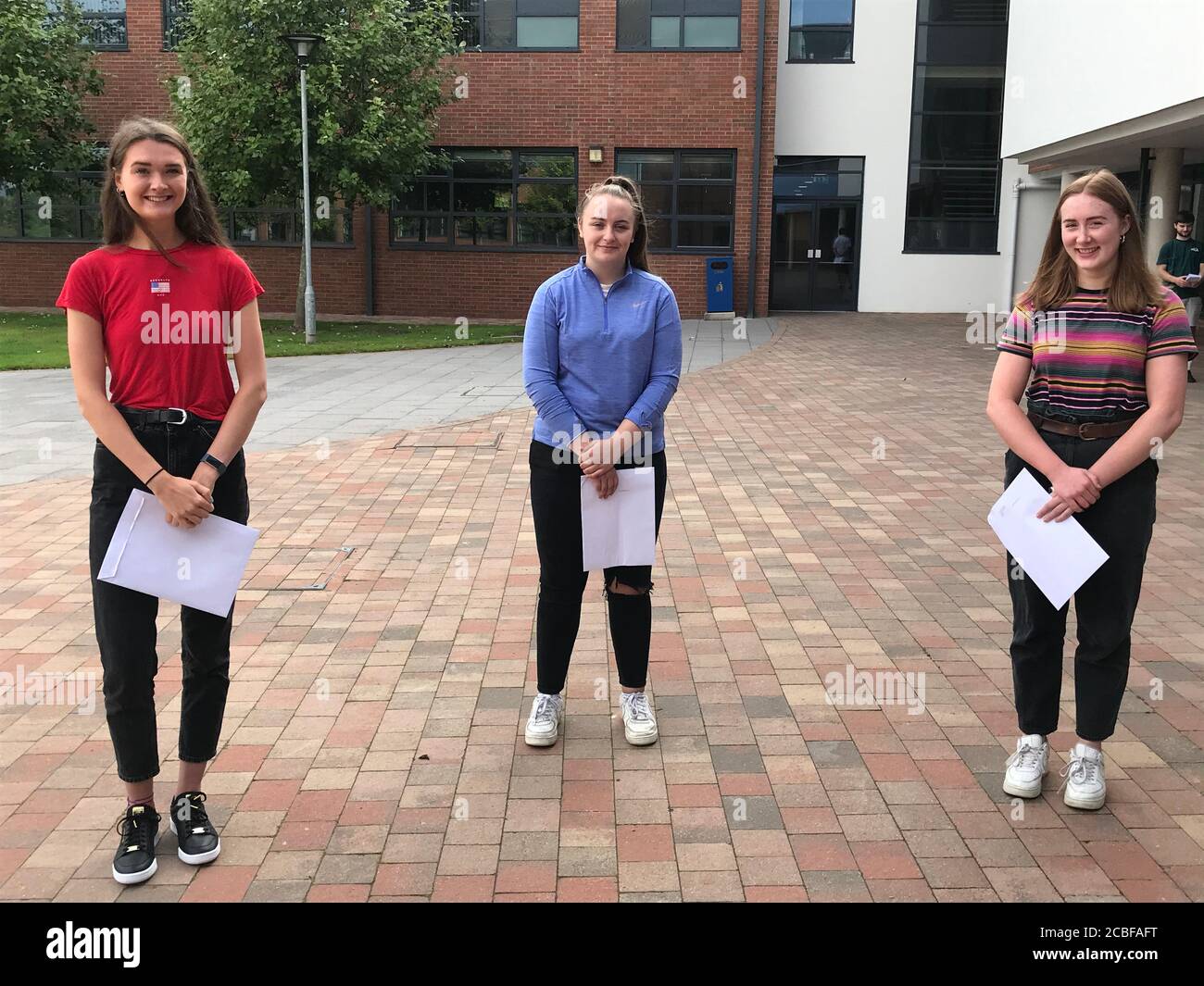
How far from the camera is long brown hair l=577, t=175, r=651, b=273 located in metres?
3.67

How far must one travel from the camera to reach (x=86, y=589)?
5.59m

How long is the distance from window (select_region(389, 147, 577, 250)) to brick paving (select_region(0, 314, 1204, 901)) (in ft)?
52.9

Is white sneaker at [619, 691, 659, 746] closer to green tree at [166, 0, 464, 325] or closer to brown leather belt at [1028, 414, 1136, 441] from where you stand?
brown leather belt at [1028, 414, 1136, 441]

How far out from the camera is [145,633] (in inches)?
120


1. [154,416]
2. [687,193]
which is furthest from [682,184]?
[154,416]

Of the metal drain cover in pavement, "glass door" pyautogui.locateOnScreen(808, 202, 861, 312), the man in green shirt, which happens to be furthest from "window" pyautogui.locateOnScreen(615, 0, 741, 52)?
the metal drain cover in pavement

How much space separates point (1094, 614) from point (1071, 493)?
415mm

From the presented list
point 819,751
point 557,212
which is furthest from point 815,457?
point 557,212

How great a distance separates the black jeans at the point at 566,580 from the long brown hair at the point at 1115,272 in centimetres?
134

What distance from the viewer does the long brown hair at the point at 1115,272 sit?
10.8 feet

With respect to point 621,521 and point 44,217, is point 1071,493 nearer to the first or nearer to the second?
point 621,521

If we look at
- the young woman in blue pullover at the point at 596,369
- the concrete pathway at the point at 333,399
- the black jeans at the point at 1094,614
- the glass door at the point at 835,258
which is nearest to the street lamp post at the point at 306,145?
the concrete pathway at the point at 333,399
